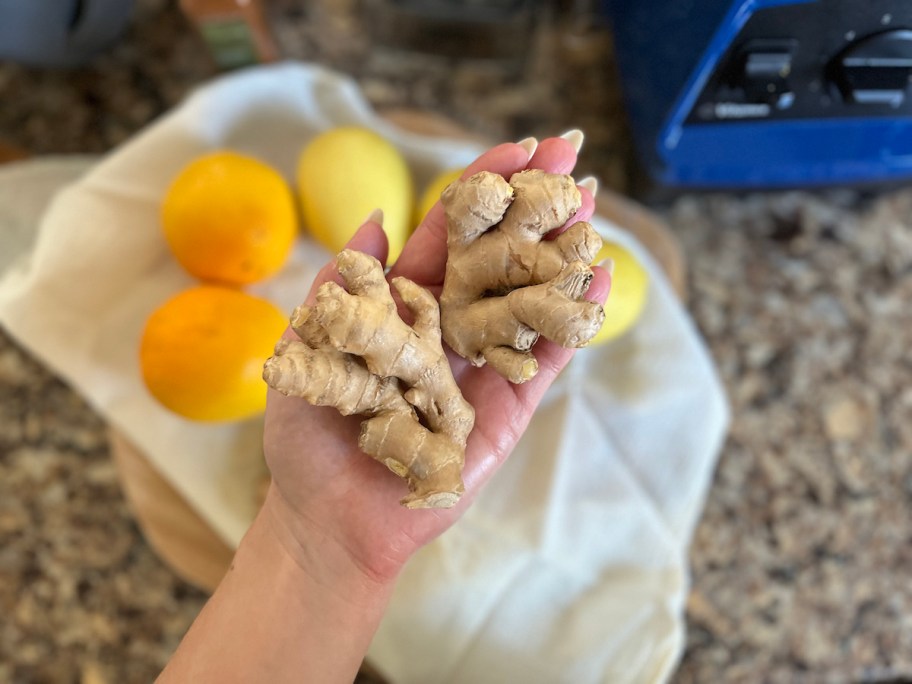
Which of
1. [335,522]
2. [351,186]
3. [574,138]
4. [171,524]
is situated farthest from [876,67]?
[171,524]

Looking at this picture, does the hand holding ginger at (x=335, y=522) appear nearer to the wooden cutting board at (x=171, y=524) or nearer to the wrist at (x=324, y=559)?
the wrist at (x=324, y=559)

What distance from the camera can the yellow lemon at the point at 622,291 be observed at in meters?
0.71

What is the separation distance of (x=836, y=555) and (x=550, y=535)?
36cm

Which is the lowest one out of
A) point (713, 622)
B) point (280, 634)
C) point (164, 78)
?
point (713, 622)

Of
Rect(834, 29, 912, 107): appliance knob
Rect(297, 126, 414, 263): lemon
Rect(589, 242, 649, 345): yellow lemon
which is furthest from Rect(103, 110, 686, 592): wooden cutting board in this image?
Rect(834, 29, 912, 107): appliance knob

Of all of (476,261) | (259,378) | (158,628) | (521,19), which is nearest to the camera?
(476,261)

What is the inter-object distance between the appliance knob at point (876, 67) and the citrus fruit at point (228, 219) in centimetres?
54

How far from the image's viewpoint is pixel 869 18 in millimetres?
563

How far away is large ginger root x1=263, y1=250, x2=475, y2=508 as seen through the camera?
460mm

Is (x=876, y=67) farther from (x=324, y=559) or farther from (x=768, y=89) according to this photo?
(x=324, y=559)

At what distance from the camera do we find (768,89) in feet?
2.03

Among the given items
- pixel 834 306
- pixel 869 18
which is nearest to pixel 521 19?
pixel 869 18

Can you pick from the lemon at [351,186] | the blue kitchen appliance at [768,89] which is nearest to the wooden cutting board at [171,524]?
the lemon at [351,186]

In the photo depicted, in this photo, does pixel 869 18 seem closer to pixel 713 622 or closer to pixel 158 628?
pixel 713 622
